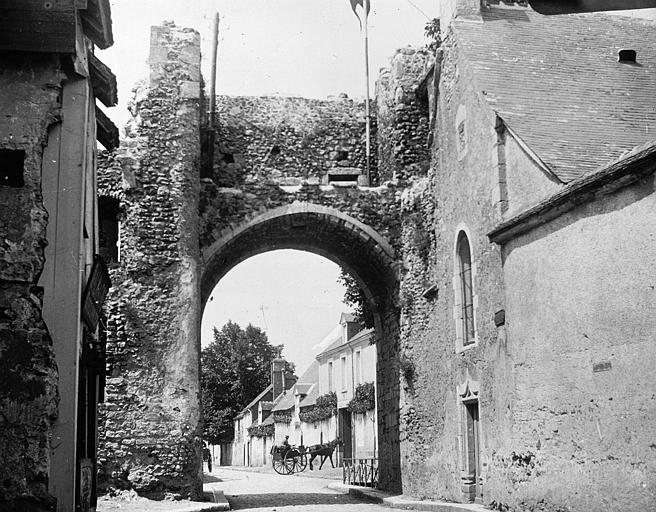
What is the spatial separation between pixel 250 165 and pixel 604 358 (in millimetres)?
10591

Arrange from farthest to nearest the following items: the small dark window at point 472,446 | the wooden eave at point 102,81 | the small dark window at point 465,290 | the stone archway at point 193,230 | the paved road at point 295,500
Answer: the stone archway at point 193,230 < the paved road at point 295,500 < the small dark window at point 465,290 < the small dark window at point 472,446 < the wooden eave at point 102,81

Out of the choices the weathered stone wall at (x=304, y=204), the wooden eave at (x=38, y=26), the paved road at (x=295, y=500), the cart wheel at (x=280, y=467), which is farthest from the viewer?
Result: the cart wheel at (x=280, y=467)

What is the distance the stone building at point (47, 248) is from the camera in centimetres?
773

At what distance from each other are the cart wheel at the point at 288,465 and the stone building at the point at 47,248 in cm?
2220

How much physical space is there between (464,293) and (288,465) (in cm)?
2001

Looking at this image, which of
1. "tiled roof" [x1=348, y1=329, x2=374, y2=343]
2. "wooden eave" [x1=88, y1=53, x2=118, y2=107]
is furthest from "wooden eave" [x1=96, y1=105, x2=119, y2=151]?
"tiled roof" [x1=348, y1=329, x2=374, y2=343]

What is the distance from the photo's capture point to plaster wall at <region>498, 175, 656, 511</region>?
28.7 feet

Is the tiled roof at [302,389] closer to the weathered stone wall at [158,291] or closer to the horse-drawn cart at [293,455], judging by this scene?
the horse-drawn cart at [293,455]

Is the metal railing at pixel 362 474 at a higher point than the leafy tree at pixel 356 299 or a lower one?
lower

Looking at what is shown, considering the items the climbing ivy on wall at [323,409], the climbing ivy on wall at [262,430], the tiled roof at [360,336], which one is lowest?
the climbing ivy on wall at [262,430]

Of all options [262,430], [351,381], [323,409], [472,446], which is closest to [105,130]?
[472,446]

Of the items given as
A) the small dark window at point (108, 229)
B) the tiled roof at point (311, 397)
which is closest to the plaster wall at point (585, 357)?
the small dark window at point (108, 229)

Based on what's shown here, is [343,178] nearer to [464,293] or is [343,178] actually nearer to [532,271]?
[464,293]

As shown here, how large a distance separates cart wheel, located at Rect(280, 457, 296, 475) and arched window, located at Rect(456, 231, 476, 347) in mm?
18961
